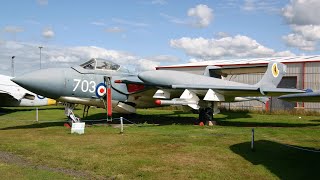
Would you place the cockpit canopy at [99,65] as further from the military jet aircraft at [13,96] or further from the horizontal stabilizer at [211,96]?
the military jet aircraft at [13,96]

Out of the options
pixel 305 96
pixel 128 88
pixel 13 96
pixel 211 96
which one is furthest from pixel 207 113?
pixel 13 96

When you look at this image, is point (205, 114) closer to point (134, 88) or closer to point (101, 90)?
point (134, 88)

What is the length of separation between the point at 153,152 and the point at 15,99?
69.7ft

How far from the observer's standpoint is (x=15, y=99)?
89.0 ft

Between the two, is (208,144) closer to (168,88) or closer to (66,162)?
(66,162)

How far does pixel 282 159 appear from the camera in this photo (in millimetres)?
7969

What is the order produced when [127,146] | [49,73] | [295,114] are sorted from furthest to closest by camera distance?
[295,114] → [49,73] → [127,146]

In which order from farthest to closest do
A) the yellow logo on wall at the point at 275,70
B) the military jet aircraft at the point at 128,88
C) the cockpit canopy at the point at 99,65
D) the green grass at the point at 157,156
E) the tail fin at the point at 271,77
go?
the yellow logo on wall at the point at 275,70 < the tail fin at the point at 271,77 < the cockpit canopy at the point at 99,65 < the military jet aircraft at the point at 128,88 < the green grass at the point at 157,156

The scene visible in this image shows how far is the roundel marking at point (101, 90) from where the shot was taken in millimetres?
14770

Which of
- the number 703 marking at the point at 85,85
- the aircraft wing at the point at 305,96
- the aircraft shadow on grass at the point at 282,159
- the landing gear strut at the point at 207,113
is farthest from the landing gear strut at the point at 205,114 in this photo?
the aircraft wing at the point at 305,96

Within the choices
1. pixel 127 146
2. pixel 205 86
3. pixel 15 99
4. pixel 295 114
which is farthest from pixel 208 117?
pixel 15 99

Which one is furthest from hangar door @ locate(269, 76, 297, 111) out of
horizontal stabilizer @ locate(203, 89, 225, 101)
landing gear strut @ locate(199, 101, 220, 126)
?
horizontal stabilizer @ locate(203, 89, 225, 101)

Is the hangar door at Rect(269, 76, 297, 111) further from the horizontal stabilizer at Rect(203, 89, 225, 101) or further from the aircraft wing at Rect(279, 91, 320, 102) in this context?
the aircraft wing at Rect(279, 91, 320, 102)

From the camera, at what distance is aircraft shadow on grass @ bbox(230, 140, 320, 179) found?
676 cm
